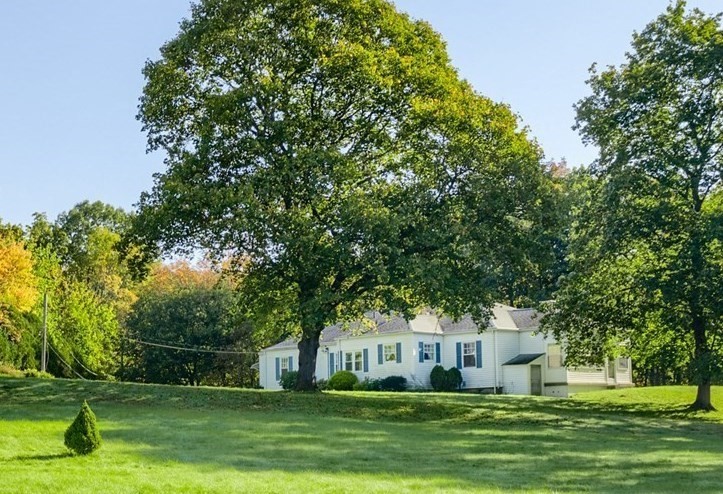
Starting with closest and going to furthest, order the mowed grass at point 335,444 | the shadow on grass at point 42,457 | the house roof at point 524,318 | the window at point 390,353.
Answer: the mowed grass at point 335,444, the shadow on grass at point 42,457, the house roof at point 524,318, the window at point 390,353

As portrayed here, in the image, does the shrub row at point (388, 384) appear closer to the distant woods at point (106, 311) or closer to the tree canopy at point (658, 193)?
the distant woods at point (106, 311)

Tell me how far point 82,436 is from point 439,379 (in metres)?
33.0

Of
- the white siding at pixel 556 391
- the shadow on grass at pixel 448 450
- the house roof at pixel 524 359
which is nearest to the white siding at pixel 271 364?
the house roof at pixel 524 359

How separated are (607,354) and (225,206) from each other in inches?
566

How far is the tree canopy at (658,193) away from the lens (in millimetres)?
24984

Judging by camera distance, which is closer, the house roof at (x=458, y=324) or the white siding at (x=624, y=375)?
the house roof at (x=458, y=324)

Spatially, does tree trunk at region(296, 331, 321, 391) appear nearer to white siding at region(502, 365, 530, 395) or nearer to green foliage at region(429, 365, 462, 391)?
green foliage at region(429, 365, 462, 391)

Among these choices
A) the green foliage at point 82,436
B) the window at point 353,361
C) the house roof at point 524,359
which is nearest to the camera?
the green foliage at point 82,436

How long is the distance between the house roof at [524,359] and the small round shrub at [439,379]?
10.9ft

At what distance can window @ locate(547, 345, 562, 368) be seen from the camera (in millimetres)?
44362

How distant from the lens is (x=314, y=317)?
24312 millimetres

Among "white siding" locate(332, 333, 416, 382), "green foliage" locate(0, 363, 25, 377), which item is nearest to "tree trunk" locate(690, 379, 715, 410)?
"white siding" locate(332, 333, 416, 382)

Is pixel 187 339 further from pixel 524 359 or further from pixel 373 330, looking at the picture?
pixel 524 359

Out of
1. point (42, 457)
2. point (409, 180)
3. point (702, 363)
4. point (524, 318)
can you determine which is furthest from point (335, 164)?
→ point (524, 318)
